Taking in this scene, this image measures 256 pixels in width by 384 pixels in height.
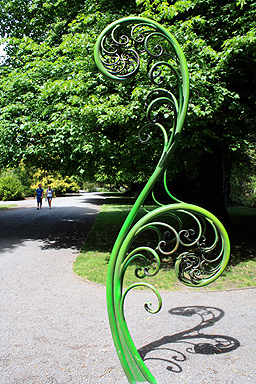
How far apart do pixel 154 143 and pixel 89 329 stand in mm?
4338

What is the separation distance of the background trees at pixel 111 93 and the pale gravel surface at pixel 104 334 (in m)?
3.30

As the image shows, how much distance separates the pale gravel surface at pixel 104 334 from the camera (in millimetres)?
3180

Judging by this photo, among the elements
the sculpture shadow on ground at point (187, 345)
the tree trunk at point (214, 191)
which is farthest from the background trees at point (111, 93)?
the sculpture shadow on ground at point (187, 345)

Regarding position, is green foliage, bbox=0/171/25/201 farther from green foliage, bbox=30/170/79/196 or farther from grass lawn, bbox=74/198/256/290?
grass lawn, bbox=74/198/256/290

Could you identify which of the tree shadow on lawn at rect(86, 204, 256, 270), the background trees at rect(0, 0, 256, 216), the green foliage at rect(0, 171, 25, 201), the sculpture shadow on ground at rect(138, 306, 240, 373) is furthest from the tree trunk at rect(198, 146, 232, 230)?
the green foliage at rect(0, 171, 25, 201)

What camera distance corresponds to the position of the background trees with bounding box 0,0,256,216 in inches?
271

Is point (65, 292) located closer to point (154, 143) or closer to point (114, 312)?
point (114, 312)

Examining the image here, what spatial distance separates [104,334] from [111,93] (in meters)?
5.65

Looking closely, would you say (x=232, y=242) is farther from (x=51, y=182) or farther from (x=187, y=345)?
(x=51, y=182)

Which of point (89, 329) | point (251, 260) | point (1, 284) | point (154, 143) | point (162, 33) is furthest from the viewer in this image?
point (251, 260)

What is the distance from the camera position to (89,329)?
13.5 ft

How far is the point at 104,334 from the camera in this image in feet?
13.1

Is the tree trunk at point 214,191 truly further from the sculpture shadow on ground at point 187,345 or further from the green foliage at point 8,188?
the green foliage at point 8,188

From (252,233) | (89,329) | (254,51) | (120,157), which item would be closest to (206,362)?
(89,329)
